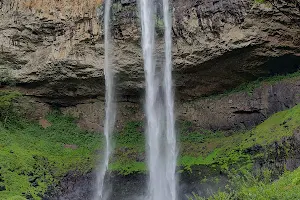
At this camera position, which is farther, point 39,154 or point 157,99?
point 157,99

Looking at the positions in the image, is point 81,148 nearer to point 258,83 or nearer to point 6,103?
point 6,103

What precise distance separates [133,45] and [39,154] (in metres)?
7.50

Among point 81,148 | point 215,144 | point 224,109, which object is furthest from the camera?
point 224,109

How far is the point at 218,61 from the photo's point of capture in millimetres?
20656

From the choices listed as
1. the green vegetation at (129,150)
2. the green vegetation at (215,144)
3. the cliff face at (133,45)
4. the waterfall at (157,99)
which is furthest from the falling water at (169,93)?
the green vegetation at (129,150)

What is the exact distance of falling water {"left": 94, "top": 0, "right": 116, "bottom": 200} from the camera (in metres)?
18.5

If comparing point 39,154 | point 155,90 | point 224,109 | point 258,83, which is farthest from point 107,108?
point 258,83

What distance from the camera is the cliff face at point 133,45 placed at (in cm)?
1953

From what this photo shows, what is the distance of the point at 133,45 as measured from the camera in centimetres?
2111

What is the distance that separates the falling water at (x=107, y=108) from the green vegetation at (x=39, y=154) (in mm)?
663

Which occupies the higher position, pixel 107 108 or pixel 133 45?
pixel 133 45

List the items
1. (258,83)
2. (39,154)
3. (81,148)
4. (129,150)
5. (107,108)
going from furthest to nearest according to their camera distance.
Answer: (107,108)
(81,148)
(258,83)
(129,150)
(39,154)

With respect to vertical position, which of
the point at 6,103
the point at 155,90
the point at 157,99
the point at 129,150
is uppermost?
the point at 155,90

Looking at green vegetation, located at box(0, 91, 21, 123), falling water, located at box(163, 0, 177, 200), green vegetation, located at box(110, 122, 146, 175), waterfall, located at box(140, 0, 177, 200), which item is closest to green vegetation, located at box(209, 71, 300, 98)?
falling water, located at box(163, 0, 177, 200)
